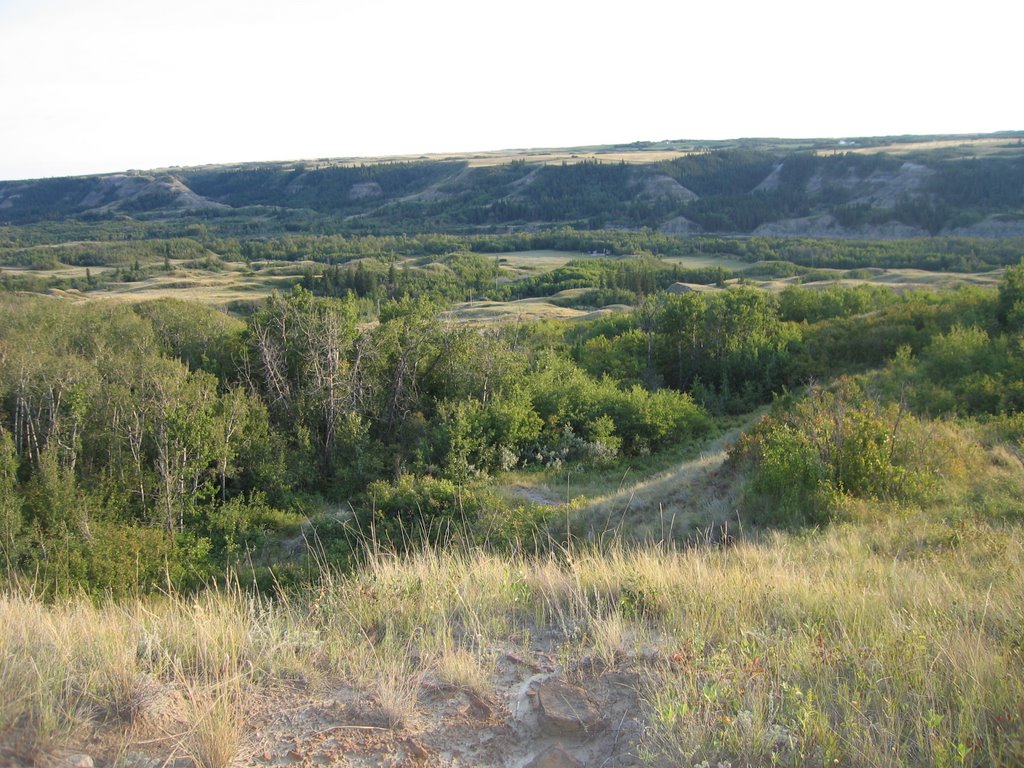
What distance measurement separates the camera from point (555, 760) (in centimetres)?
312

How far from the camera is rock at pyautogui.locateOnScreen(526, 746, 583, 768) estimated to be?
310 centimetres

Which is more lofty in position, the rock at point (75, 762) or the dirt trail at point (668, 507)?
the rock at point (75, 762)

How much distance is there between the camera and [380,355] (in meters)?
22.2

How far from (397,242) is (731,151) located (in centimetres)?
7174

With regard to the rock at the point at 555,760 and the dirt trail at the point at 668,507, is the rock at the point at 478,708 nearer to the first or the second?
the rock at the point at 555,760

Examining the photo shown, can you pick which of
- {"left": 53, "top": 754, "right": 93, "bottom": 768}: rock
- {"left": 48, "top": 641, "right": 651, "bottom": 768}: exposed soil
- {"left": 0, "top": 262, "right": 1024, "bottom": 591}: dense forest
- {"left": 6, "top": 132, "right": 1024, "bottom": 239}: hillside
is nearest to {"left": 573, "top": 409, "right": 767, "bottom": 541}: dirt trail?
{"left": 0, "top": 262, "right": 1024, "bottom": 591}: dense forest

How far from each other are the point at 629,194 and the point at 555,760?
129663 millimetres

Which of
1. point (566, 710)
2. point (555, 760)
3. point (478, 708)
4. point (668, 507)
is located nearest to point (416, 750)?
point (478, 708)

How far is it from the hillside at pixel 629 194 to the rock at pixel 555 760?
301 ft

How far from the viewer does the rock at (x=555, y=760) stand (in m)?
3.10

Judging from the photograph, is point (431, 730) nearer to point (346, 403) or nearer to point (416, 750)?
point (416, 750)

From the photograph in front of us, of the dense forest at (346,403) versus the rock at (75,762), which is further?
the dense forest at (346,403)

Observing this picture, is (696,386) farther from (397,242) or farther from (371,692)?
(397,242)

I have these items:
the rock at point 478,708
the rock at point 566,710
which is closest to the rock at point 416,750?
the rock at point 478,708
